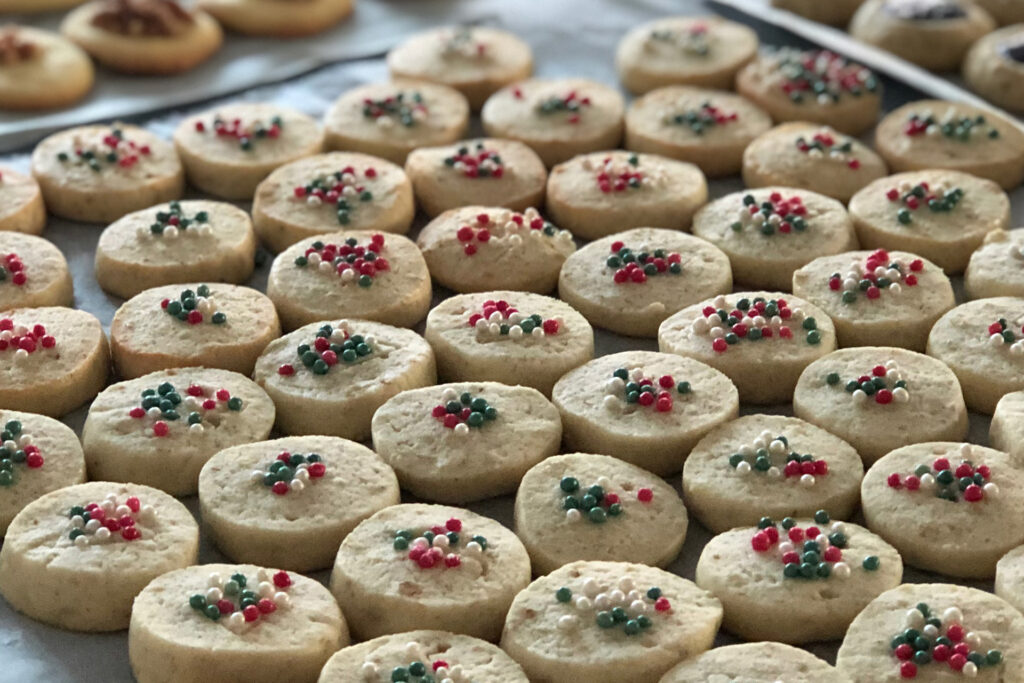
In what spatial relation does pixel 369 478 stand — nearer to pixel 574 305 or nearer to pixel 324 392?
pixel 324 392

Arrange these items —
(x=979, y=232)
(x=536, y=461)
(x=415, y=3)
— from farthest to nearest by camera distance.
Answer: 1. (x=415, y=3)
2. (x=979, y=232)
3. (x=536, y=461)

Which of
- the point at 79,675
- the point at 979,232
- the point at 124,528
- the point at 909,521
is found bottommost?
the point at 79,675

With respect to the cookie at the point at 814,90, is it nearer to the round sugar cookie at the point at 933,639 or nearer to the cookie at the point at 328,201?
the cookie at the point at 328,201

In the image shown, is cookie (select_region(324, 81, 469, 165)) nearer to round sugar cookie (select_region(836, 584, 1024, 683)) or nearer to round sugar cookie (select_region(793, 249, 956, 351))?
round sugar cookie (select_region(793, 249, 956, 351))

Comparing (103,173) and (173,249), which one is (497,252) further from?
(103,173)

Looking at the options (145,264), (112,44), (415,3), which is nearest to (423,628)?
(145,264)

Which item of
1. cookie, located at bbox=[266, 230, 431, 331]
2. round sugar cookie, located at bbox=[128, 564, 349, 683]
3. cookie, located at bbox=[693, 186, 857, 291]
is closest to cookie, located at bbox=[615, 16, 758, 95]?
cookie, located at bbox=[693, 186, 857, 291]

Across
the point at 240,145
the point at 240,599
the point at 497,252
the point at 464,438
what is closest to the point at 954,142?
the point at 497,252

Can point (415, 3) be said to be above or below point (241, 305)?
above
